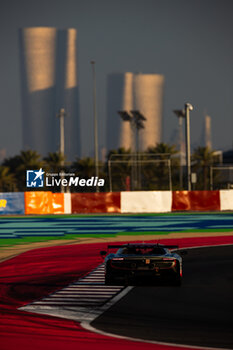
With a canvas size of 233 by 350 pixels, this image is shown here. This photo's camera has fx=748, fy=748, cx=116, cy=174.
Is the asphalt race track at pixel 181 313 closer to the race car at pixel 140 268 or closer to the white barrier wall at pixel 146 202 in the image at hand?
the race car at pixel 140 268

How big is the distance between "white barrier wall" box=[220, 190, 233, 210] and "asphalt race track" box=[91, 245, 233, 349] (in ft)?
108

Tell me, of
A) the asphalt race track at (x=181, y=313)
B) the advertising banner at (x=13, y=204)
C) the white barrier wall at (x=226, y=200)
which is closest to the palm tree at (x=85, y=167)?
the advertising banner at (x=13, y=204)

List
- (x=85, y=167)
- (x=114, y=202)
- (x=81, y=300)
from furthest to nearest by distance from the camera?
1. (x=85, y=167)
2. (x=114, y=202)
3. (x=81, y=300)

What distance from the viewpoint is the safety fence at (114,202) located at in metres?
49.9

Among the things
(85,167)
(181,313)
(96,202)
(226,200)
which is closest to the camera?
(181,313)

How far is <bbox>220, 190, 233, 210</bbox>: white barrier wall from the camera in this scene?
49938 mm

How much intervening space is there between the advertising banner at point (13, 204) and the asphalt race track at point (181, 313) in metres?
34.1

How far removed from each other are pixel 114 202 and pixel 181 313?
38885 millimetres

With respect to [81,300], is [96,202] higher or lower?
higher

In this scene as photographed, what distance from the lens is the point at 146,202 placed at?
166 feet

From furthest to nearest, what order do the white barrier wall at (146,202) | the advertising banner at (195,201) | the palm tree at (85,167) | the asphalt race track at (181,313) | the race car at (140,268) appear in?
1. the palm tree at (85,167)
2. the white barrier wall at (146,202)
3. the advertising banner at (195,201)
4. the race car at (140,268)
5. the asphalt race track at (181,313)

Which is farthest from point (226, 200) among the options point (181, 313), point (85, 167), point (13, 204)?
point (85, 167)

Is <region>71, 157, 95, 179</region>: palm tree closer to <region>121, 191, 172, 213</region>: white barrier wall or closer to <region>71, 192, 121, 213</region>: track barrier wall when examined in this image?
<region>71, 192, 121, 213</region>: track barrier wall

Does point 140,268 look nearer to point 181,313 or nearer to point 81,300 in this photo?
point 81,300
